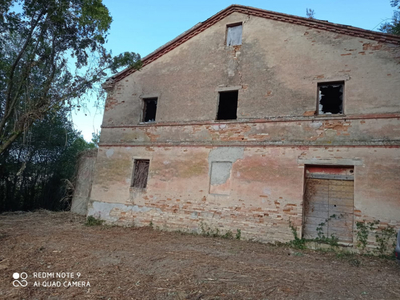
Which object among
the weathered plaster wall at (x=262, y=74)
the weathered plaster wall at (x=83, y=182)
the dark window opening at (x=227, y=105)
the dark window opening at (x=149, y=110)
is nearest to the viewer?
the weathered plaster wall at (x=262, y=74)

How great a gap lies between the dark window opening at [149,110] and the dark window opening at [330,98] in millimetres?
6474

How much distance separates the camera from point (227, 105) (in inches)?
428

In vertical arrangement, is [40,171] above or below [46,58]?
below

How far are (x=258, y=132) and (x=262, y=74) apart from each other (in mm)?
2125

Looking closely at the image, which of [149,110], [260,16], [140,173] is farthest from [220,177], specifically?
[260,16]

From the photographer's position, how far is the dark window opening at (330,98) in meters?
8.65

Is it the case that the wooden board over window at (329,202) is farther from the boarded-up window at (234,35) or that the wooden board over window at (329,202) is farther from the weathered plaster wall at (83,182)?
the weathered plaster wall at (83,182)

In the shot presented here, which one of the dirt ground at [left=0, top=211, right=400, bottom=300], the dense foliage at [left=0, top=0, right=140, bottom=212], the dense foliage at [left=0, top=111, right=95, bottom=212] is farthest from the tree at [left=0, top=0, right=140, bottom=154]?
the dense foliage at [left=0, top=111, right=95, bottom=212]

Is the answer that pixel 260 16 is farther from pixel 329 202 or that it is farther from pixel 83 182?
pixel 83 182

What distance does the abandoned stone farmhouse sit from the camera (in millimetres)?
7809

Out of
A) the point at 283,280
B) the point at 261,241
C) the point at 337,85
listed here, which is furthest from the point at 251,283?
the point at 337,85

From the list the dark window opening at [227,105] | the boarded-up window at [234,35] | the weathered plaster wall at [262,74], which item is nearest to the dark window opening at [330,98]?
the weathered plaster wall at [262,74]

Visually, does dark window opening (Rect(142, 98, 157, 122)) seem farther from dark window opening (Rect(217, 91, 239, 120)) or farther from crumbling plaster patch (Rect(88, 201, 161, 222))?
crumbling plaster patch (Rect(88, 201, 161, 222))

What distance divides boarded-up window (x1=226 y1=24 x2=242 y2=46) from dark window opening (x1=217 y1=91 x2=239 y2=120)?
1.98m
